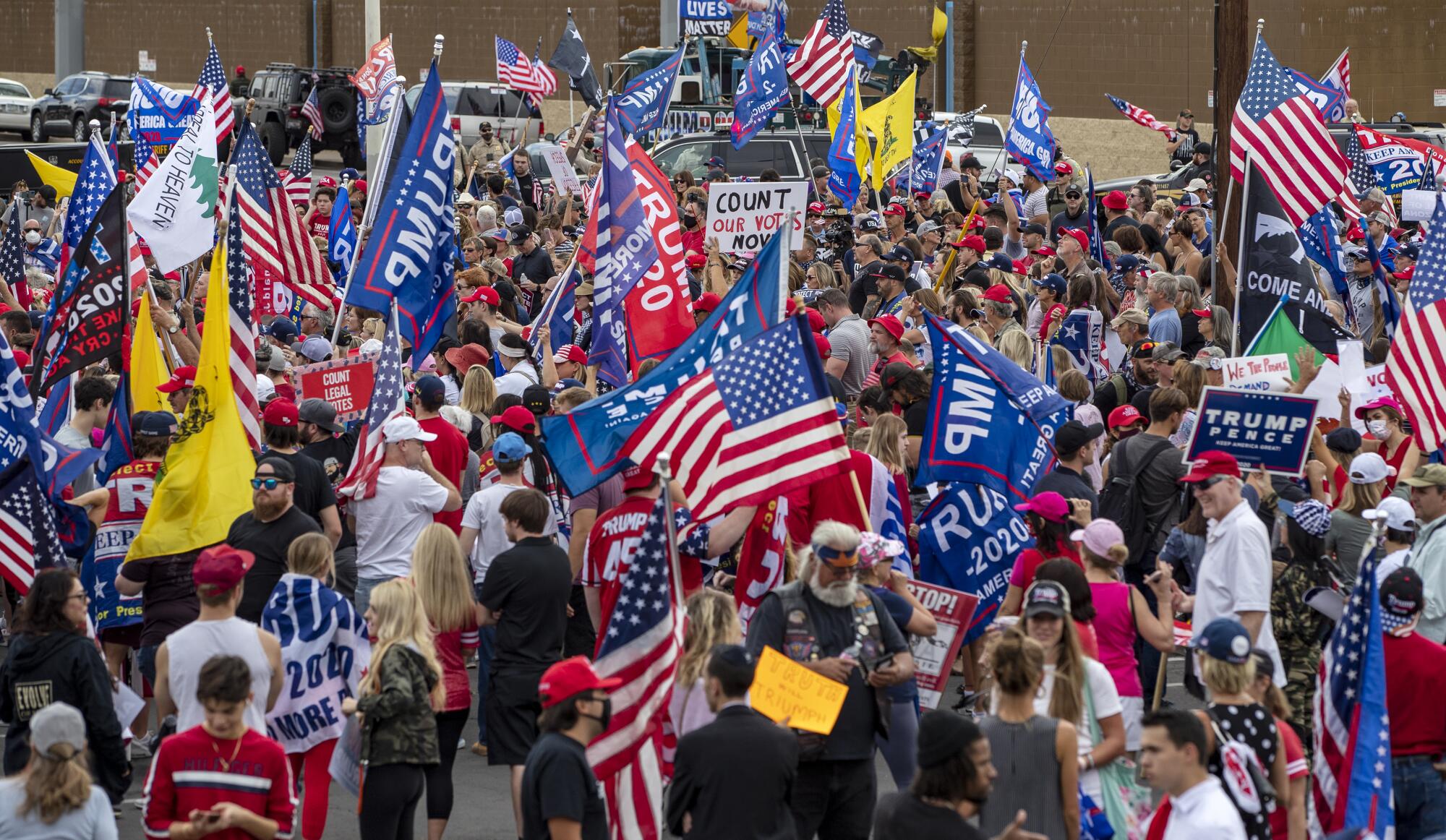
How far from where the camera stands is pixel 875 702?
7090 mm

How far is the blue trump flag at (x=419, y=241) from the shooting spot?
11.3 meters

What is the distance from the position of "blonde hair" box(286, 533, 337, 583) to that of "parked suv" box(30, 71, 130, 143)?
35446mm

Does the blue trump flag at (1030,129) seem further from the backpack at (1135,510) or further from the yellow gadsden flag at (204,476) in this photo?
the yellow gadsden flag at (204,476)

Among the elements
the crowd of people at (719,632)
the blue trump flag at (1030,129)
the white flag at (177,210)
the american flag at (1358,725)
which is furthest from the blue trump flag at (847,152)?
the american flag at (1358,725)

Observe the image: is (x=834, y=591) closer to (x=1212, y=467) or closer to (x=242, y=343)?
(x=1212, y=467)

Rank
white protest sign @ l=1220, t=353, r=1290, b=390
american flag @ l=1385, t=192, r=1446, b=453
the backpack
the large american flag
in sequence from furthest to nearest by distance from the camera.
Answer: the large american flag < white protest sign @ l=1220, t=353, r=1290, b=390 < the backpack < american flag @ l=1385, t=192, r=1446, b=453

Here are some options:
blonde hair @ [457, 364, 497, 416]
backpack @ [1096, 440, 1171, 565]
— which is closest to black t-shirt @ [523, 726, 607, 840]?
backpack @ [1096, 440, 1171, 565]

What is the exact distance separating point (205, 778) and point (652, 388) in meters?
3.03

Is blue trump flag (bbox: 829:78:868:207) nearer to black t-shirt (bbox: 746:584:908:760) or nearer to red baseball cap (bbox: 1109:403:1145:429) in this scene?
red baseball cap (bbox: 1109:403:1145:429)

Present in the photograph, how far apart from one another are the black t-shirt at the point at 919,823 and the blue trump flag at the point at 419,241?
21.2 ft

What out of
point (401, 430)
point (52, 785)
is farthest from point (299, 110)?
point (52, 785)

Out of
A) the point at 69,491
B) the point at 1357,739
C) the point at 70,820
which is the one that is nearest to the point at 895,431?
the point at 1357,739

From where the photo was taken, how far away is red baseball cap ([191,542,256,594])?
23.3ft

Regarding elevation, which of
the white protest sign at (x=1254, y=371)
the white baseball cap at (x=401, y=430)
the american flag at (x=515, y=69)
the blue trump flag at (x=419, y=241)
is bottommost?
the white baseball cap at (x=401, y=430)
